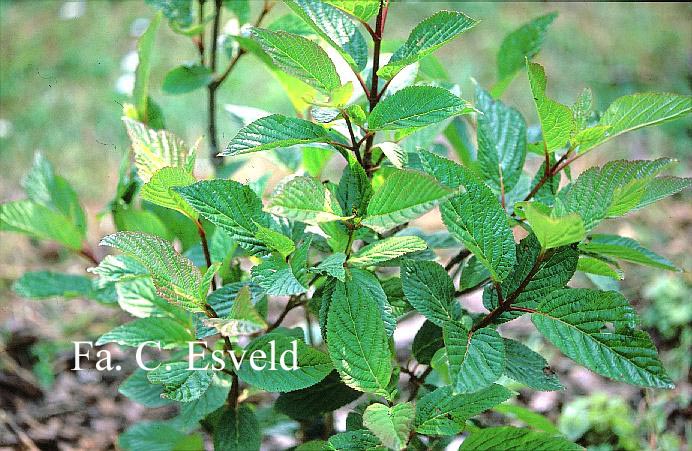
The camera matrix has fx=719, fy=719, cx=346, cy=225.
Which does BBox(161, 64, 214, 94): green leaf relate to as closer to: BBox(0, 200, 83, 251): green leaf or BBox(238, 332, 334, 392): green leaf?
BBox(0, 200, 83, 251): green leaf

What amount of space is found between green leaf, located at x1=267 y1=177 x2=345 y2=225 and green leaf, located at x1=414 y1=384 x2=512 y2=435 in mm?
223

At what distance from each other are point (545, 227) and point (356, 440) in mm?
288

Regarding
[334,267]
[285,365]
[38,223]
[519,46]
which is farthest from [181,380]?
[519,46]

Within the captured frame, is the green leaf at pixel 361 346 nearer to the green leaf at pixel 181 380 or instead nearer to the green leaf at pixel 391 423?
the green leaf at pixel 391 423

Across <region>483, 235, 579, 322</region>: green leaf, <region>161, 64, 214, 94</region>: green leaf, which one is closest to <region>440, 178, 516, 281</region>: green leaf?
<region>483, 235, 579, 322</region>: green leaf

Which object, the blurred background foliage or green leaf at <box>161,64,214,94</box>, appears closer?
green leaf at <box>161,64,214,94</box>

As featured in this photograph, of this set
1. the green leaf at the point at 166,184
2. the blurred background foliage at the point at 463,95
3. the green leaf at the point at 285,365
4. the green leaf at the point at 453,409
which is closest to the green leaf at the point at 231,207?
the green leaf at the point at 166,184

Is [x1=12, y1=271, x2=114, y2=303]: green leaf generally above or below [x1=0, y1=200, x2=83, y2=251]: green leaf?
below

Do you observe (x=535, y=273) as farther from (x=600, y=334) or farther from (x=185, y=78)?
(x=185, y=78)

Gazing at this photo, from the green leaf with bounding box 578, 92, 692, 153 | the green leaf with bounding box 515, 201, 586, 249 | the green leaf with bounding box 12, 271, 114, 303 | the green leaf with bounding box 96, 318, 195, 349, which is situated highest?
the green leaf with bounding box 578, 92, 692, 153

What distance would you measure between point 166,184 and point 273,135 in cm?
13

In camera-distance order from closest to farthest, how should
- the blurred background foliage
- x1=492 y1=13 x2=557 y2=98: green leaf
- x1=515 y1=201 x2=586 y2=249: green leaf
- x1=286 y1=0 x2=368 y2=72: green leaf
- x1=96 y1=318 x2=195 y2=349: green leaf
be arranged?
x1=515 y1=201 x2=586 y2=249: green leaf < x1=286 y1=0 x2=368 y2=72: green leaf < x1=96 y1=318 x2=195 y2=349: green leaf < x1=492 y1=13 x2=557 y2=98: green leaf < the blurred background foliage

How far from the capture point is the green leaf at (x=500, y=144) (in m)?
0.91

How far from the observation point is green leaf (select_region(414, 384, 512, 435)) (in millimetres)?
733
